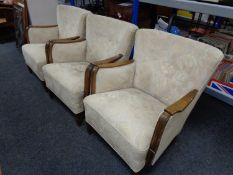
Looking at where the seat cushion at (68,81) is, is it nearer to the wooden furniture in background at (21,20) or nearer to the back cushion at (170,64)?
the back cushion at (170,64)

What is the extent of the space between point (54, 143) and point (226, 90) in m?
1.66

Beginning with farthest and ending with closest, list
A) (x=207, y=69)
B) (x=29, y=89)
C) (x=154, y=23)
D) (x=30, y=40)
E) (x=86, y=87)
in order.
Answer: (x=154, y=23)
(x=30, y=40)
(x=29, y=89)
(x=86, y=87)
(x=207, y=69)

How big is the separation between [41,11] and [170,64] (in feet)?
7.54

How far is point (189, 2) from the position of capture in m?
1.49

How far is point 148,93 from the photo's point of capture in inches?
59.4

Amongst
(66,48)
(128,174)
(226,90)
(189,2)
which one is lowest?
(128,174)

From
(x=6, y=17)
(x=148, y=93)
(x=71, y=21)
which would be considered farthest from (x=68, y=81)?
(x=6, y=17)

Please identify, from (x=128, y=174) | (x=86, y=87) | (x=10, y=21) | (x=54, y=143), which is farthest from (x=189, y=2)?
(x=10, y=21)

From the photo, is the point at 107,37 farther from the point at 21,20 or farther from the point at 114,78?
the point at 21,20

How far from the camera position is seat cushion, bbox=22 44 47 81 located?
1.98m

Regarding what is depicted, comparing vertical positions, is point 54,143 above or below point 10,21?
below

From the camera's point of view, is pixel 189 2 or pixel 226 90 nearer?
pixel 189 2

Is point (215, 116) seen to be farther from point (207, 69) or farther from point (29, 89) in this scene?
point (29, 89)

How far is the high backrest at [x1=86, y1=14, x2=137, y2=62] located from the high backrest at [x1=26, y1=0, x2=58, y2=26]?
129 cm
